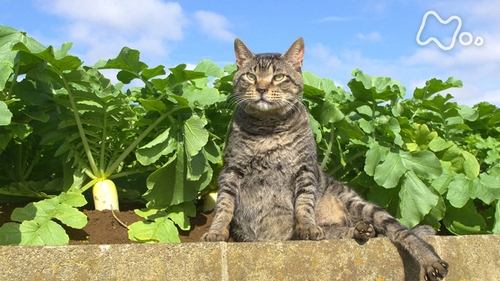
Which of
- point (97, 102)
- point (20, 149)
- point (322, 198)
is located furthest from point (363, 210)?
point (20, 149)

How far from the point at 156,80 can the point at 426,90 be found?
241 cm

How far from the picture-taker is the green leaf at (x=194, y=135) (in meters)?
3.97

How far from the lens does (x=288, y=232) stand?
3955 mm

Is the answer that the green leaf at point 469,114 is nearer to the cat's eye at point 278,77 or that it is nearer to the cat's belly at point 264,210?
the cat's eye at point 278,77

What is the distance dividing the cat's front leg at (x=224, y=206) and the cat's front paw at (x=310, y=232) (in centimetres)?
42

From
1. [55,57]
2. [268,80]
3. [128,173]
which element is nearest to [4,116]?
[55,57]

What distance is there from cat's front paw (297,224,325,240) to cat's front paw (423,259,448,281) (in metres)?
0.61

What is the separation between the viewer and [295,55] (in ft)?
14.5

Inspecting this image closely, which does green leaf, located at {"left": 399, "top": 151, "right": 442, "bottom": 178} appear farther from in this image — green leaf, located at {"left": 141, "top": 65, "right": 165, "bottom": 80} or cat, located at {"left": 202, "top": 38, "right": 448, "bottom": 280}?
green leaf, located at {"left": 141, "top": 65, "right": 165, "bottom": 80}

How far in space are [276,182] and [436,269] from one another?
3.48 feet

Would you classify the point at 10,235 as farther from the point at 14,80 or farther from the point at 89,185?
the point at 14,80

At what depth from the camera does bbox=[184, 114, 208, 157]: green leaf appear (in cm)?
397

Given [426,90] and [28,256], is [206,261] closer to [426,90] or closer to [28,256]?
[28,256]

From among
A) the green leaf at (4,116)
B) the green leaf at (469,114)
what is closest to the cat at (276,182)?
the green leaf at (4,116)
